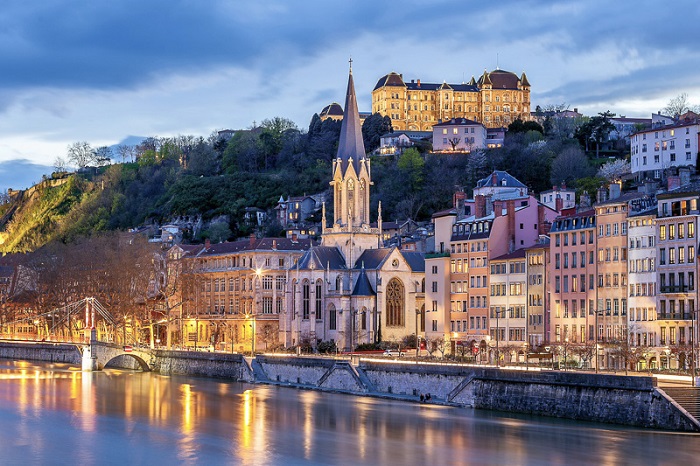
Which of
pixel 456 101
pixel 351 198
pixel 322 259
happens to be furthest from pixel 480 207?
pixel 456 101

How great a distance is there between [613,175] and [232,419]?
6503 cm

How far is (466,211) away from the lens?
98.1 metres

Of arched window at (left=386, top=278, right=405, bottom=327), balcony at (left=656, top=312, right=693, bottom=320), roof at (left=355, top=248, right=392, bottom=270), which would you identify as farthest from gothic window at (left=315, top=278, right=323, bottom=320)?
balcony at (left=656, top=312, right=693, bottom=320)

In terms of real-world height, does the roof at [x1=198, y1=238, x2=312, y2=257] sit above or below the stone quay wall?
above

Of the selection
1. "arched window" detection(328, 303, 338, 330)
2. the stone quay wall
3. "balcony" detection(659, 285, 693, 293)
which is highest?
"balcony" detection(659, 285, 693, 293)

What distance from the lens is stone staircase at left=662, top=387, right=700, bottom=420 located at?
52.0m

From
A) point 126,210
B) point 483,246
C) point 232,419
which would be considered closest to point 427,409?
Result: point 232,419

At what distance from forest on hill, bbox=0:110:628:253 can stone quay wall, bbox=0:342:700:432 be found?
140 feet

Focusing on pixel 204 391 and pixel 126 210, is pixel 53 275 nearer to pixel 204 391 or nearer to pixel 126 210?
pixel 204 391

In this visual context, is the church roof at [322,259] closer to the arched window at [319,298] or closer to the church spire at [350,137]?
the arched window at [319,298]

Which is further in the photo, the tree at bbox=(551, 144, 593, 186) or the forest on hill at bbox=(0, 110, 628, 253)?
the forest on hill at bbox=(0, 110, 628, 253)

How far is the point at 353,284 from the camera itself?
3974 inches

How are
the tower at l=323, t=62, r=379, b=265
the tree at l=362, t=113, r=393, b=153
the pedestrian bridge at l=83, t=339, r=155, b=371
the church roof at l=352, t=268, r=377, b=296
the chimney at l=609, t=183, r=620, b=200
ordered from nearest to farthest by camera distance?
the chimney at l=609, t=183, r=620, b=200
the pedestrian bridge at l=83, t=339, r=155, b=371
the church roof at l=352, t=268, r=377, b=296
the tower at l=323, t=62, r=379, b=265
the tree at l=362, t=113, r=393, b=153

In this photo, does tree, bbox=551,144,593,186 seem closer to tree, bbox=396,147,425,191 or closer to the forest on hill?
the forest on hill
